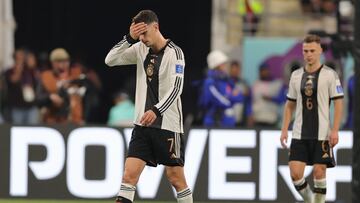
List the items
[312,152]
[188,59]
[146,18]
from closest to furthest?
1. [146,18]
2. [312,152]
3. [188,59]

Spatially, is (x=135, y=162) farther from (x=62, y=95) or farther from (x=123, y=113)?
(x=123, y=113)

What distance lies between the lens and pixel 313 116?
1609 centimetres

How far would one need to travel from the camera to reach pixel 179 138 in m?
14.1

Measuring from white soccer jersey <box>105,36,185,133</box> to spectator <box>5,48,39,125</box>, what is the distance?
27.4 ft

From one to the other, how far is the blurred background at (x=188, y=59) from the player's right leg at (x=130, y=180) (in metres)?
2.65

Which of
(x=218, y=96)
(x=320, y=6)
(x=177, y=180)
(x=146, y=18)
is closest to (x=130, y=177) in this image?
(x=177, y=180)

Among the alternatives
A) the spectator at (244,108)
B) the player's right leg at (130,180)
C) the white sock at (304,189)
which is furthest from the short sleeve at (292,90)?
the spectator at (244,108)

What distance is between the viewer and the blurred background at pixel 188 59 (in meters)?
20.4

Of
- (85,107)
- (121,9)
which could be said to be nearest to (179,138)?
(85,107)

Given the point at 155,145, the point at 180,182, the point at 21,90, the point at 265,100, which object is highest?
the point at 21,90

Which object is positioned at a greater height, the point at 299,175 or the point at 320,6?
the point at 320,6

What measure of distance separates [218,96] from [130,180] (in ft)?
22.0

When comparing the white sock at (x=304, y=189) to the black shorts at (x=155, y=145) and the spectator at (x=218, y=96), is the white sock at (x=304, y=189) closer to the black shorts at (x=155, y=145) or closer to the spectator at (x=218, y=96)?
the black shorts at (x=155, y=145)

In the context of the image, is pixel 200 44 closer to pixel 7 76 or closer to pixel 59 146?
pixel 7 76
